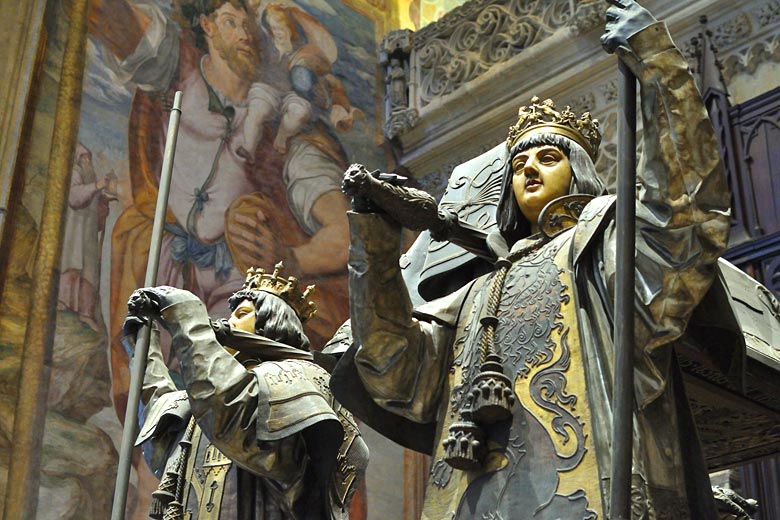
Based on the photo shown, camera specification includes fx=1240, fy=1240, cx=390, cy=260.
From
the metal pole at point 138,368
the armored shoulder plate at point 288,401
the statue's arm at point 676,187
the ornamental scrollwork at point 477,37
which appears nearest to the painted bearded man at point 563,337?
the statue's arm at point 676,187

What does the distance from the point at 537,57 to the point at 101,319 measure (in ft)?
13.8

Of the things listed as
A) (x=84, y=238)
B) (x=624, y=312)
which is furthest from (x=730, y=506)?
(x=84, y=238)

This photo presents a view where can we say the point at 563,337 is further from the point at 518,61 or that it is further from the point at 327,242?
the point at 518,61

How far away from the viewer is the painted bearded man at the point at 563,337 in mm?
2951

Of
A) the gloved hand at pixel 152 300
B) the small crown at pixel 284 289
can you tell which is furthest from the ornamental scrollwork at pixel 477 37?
the gloved hand at pixel 152 300

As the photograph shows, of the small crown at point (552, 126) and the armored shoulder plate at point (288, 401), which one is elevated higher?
the small crown at point (552, 126)

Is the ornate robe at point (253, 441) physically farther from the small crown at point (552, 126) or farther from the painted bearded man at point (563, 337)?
the small crown at point (552, 126)

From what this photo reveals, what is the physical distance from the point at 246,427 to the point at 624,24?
209 cm

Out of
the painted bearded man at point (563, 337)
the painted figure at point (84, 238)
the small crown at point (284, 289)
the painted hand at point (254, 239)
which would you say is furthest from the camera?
the painted hand at point (254, 239)

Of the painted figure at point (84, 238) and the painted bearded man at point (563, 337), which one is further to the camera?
the painted figure at point (84, 238)

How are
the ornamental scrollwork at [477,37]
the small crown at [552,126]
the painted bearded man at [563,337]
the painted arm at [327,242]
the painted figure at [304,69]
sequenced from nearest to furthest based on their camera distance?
the painted bearded man at [563,337], the small crown at [552,126], the painted arm at [327,242], the ornamental scrollwork at [477,37], the painted figure at [304,69]

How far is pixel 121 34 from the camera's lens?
9.37m

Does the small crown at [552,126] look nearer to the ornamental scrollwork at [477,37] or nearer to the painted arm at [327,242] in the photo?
the painted arm at [327,242]

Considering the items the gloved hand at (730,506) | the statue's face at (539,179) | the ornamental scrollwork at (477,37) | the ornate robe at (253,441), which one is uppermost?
the ornamental scrollwork at (477,37)
